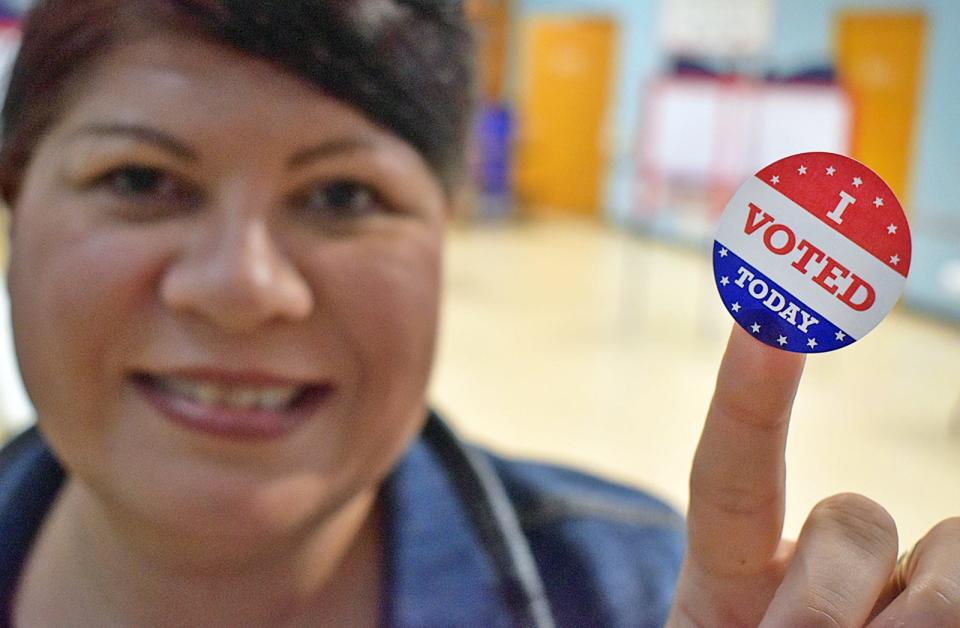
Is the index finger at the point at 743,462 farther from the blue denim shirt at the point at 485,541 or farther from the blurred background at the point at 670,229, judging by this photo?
the blue denim shirt at the point at 485,541

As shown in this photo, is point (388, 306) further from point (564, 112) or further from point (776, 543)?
point (564, 112)

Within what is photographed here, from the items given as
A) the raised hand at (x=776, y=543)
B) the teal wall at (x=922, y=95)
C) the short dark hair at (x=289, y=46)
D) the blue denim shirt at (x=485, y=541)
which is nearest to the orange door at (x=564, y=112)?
the teal wall at (x=922, y=95)

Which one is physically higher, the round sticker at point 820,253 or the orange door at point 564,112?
the round sticker at point 820,253

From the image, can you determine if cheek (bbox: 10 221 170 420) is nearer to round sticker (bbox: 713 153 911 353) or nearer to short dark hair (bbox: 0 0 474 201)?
short dark hair (bbox: 0 0 474 201)

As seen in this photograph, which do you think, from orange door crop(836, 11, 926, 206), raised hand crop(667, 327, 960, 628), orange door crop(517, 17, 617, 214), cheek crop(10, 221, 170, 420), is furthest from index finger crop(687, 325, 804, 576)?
orange door crop(517, 17, 617, 214)

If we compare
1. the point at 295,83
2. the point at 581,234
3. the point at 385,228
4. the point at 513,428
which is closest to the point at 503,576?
the point at 385,228

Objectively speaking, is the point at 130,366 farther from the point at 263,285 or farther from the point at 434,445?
the point at 434,445
